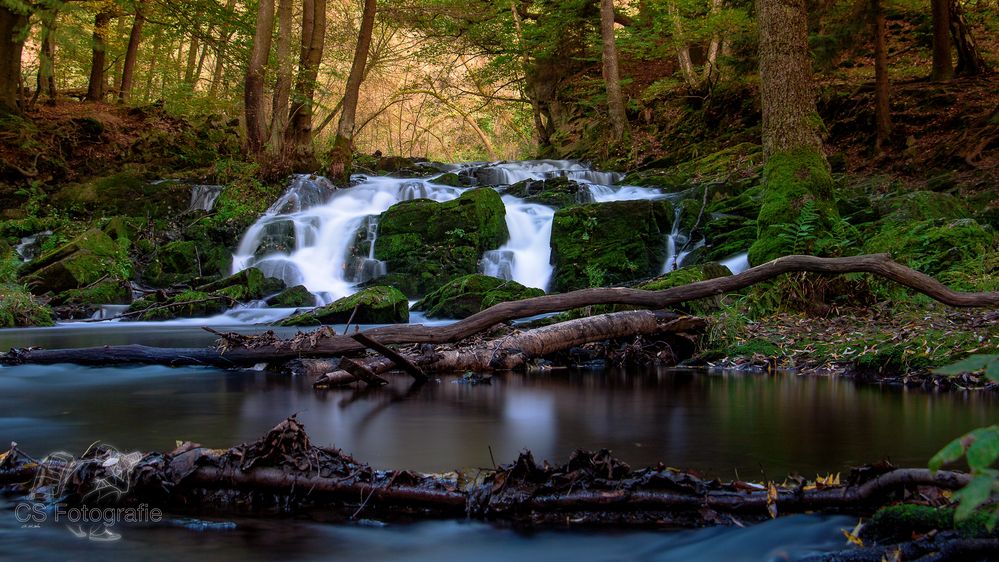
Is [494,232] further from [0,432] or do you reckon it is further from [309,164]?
[0,432]

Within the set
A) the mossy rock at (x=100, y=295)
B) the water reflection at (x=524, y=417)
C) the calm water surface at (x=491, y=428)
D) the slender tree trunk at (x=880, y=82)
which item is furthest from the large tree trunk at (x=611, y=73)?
the water reflection at (x=524, y=417)

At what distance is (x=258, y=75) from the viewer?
19656mm

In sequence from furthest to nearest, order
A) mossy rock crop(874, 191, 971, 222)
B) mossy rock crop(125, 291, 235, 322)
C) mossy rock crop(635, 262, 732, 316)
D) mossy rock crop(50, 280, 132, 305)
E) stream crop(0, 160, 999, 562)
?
1. mossy rock crop(50, 280, 132, 305)
2. mossy rock crop(125, 291, 235, 322)
3. mossy rock crop(874, 191, 971, 222)
4. mossy rock crop(635, 262, 732, 316)
5. stream crop(0, 160, 999, 562)

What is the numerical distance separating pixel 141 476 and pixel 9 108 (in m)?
20.9

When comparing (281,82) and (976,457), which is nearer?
(976,457)

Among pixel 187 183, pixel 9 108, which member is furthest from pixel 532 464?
pixel 9 108

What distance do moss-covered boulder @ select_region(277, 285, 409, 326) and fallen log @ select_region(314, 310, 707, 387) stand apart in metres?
4.45

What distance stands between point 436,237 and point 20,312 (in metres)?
7.87

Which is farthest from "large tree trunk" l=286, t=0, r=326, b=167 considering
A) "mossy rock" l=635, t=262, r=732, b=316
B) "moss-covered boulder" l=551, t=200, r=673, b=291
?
"mossy rock" l=635, t=262, r=732, b=316

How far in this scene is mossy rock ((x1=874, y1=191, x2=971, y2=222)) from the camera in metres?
11.5

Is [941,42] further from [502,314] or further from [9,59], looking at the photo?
[9,59]

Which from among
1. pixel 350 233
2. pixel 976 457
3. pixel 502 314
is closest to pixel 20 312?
pixel 350 233

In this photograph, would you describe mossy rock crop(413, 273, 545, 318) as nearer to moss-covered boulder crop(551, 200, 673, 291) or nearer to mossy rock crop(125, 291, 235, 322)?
moss-covered boulder crop(551, 200, 673, 291)

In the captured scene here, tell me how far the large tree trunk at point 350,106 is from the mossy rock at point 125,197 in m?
4.00
